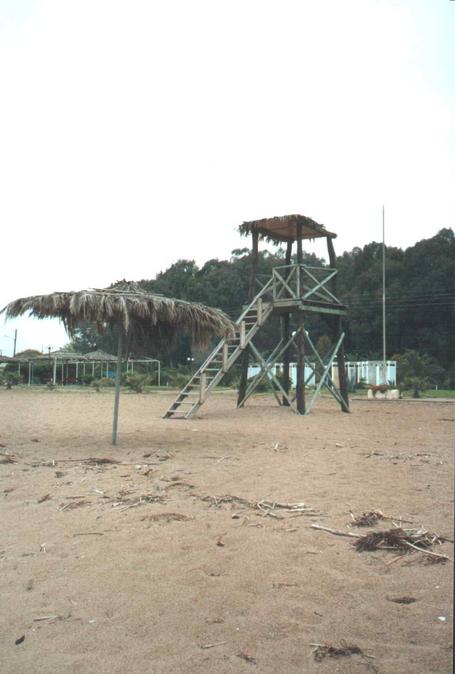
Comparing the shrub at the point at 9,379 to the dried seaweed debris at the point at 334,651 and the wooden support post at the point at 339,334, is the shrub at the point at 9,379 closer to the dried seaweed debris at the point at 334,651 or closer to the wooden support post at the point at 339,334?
the wooden support post at the point at 339,334

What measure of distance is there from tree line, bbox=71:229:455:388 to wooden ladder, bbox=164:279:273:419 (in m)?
15.3

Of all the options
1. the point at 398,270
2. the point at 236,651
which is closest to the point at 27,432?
the point at 236,651

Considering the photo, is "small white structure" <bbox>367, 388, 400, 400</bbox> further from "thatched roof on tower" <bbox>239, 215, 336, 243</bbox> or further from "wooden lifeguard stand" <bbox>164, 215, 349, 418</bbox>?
"thatched roof on tower" <bbox>239, 215, 336, 243</bbox>

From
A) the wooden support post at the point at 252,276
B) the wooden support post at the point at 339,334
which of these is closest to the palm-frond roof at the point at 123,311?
the wooden support post at the point at 252,276

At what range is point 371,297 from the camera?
1572 inches

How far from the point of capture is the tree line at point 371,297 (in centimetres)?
3409

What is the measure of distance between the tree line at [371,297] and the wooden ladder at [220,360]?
1534 centimetres

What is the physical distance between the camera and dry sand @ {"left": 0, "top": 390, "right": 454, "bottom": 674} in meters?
2.68

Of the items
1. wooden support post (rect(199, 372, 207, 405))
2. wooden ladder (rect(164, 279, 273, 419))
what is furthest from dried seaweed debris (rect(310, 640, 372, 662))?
wooden support post (rect(199, 372, 207, 405))

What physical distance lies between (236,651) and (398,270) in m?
35.0

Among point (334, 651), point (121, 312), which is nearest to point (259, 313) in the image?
point (121, 312)

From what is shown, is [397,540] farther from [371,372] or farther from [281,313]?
[371,372]

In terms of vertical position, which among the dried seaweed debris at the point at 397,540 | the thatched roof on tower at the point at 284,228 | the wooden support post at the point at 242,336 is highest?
the thatched roof on tower at the point at 284,228

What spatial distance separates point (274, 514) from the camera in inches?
182
